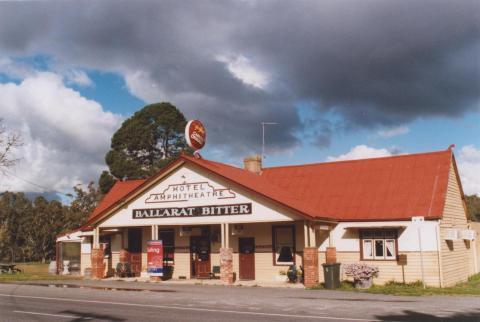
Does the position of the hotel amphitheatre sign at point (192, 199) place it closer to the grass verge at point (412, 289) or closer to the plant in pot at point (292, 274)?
the plant in pot at point (292, 274)

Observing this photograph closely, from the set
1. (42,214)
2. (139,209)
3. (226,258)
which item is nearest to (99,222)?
(139,209)

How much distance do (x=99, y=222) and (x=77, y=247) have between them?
109 feet

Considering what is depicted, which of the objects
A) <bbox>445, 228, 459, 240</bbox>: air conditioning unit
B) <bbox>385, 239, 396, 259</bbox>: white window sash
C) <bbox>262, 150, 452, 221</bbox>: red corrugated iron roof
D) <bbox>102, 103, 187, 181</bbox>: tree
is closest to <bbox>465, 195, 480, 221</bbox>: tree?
<bbox>102, 103, 187, 181</bbox>: tree

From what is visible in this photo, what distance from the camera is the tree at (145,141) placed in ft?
173

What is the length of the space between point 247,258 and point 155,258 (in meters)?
4.54

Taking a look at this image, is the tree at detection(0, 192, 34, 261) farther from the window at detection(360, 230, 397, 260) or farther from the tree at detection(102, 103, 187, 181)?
the window at detection(360, 230, 397, 260)

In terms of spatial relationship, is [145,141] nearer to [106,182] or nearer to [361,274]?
[106,182]

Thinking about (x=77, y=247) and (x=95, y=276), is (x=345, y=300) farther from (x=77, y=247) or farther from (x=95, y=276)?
(x=77, y=247)

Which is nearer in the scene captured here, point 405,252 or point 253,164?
point 405,252

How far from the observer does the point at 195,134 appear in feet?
83.7

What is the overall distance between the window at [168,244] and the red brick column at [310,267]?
9020mm

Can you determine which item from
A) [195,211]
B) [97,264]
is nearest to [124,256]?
[97,264]

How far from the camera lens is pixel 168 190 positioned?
25.5m

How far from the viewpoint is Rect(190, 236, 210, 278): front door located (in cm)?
2617
